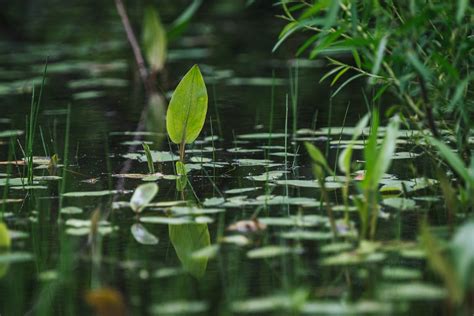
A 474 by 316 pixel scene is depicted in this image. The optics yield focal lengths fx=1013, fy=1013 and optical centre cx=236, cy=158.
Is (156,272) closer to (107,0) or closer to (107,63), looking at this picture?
(107,63)

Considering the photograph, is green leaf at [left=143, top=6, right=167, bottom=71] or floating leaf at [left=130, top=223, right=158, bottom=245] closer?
floating leaf at [left=130, top=223, right=158, bottom=245]

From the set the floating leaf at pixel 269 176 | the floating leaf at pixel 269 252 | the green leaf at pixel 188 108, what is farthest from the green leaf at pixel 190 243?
the green leaf at pixel 188 108

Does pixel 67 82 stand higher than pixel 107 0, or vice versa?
pixel 107 0

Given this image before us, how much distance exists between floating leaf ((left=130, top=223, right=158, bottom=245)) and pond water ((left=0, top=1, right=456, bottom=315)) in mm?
10

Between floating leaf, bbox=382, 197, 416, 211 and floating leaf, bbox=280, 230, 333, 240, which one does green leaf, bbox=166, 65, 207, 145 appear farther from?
floating leaf, bbox=280, 230, 333, 240

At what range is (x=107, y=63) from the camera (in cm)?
646

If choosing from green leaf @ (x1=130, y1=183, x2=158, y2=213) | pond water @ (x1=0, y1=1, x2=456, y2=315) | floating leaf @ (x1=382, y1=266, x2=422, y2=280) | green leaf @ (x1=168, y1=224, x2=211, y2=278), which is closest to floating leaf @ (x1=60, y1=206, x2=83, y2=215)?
pond water @ (x1=0, y1=1, x2=456, y2=315)

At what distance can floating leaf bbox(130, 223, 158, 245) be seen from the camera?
8.05 ft

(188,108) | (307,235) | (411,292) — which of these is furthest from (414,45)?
(188,108)

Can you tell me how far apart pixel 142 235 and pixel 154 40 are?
282 centimetres

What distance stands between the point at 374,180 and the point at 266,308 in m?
0.56

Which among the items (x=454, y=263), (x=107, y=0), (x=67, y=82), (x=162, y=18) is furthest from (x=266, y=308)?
(x=107, y=0)

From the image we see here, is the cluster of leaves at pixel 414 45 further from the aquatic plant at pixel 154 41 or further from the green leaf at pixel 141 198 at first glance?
the aquatic plant at pixel 154 41

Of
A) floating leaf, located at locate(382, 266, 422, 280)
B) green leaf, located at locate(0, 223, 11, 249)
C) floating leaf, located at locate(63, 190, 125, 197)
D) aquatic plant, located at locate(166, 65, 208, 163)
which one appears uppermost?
aquatic plant, located at locate(166, 65, 208, 163)
